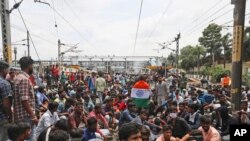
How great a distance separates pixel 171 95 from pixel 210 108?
2341mm

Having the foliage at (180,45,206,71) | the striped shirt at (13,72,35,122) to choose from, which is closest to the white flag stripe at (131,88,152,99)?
the striped shirt at (13,72,35,122)

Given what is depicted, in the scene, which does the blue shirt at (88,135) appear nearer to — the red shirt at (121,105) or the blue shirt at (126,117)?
the blue shirt at (126,117)

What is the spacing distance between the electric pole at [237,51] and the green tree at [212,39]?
53122mm

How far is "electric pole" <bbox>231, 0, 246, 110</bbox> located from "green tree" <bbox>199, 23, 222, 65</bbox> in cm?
5312

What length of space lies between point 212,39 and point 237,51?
2153 inches

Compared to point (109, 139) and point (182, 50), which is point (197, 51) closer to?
point (182, 50)

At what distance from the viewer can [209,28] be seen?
61188 millimetres

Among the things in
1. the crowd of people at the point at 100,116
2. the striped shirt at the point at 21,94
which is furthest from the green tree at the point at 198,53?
the striped shirt at the point at 21,94

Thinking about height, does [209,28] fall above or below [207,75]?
above

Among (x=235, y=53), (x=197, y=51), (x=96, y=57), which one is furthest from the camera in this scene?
(x=197, y=51)

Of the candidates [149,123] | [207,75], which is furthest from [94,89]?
[207,75]

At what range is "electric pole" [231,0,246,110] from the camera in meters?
8.77

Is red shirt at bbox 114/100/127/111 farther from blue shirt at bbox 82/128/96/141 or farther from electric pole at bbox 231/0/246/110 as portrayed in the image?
blue shirt at bbox 82/128/96/141

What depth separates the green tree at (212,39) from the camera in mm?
61162
